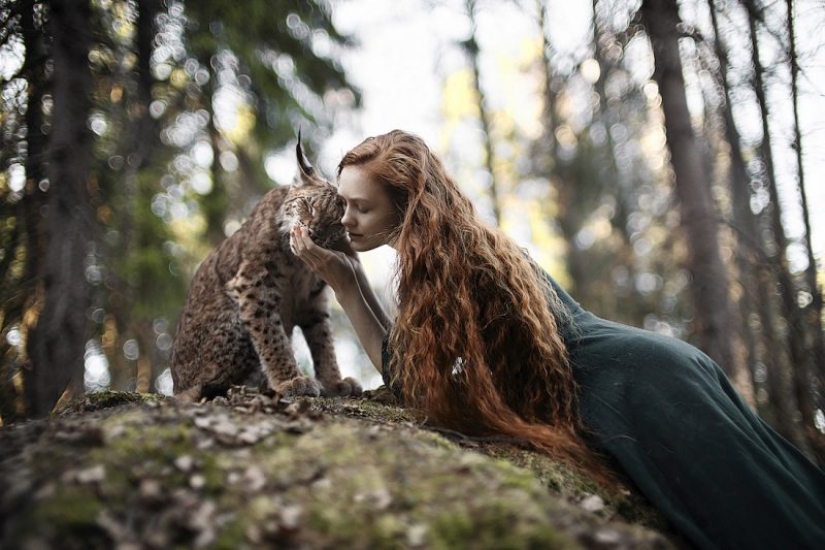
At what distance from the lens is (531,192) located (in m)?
19.4

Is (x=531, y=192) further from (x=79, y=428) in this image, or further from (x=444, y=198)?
(x=79, y=428)

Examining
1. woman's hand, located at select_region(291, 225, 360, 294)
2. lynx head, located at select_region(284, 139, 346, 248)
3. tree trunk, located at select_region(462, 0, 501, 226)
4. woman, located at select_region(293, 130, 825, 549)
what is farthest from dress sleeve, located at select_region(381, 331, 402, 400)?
tree trunk, located at select_region(462, 0, 501, 226)

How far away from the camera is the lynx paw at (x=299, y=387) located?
158 inches

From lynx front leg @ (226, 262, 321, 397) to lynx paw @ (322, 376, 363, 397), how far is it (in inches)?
10.3

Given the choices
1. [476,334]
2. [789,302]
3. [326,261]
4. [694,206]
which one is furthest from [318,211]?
[694,206]

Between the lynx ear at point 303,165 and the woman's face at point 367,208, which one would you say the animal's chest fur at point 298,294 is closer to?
the lynx ear at point 303,165

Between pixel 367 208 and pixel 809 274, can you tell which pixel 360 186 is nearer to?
pixel 367 208

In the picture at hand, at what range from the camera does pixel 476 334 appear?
3.16 metres

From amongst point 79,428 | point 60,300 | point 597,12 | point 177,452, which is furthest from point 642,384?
point 597,12

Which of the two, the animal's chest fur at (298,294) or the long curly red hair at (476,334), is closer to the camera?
the long curly red hair at (476,334)

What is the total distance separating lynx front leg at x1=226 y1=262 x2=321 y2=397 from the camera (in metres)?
4.19

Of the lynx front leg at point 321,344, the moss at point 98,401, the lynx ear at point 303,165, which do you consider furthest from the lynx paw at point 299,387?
the lynx ear at point 303,165

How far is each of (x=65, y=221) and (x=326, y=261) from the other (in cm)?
163

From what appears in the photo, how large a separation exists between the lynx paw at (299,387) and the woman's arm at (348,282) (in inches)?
17.1
